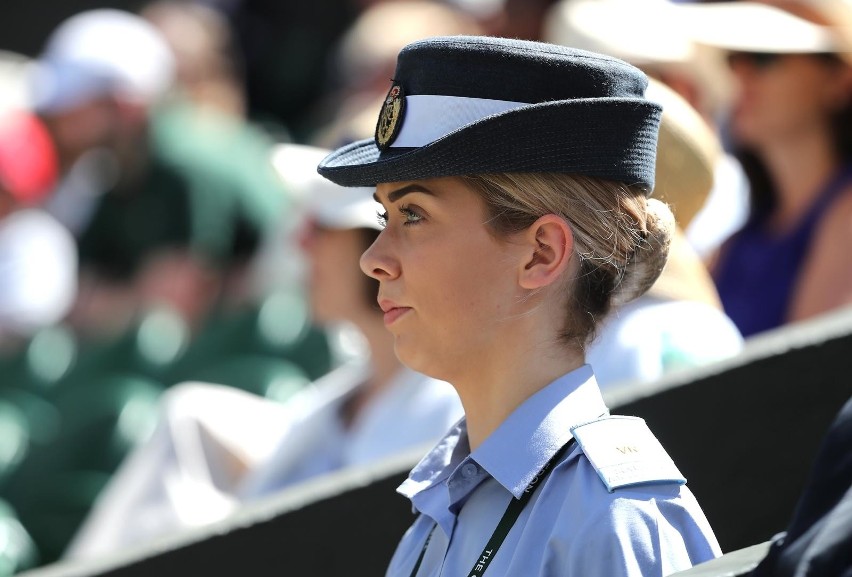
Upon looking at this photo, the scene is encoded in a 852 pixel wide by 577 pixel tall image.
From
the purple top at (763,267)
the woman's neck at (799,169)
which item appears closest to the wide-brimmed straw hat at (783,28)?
the woman's neck at (799,169)

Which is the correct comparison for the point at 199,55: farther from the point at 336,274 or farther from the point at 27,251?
the point at 336,274

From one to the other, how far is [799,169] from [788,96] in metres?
0.22

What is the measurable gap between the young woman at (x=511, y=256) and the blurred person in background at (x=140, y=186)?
13.5 feet

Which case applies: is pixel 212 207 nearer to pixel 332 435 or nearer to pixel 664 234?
pixel 332 435

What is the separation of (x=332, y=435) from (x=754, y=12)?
177cm

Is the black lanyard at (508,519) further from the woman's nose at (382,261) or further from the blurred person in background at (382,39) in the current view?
the blurred person in background at (382,39)

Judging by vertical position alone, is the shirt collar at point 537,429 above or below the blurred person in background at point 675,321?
above

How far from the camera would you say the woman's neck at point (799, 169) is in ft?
13.6

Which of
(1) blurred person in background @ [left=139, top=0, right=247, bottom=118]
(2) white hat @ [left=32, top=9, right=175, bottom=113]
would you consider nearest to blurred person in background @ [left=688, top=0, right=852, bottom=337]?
(2) white hat @ [left=32, top=9, right=175, bottom=113]

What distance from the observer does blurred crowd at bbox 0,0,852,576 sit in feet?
13.0

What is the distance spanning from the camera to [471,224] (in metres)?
1.99

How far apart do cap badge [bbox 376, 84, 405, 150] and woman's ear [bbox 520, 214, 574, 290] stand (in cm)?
23

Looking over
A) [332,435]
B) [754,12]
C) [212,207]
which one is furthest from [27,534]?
[754,12]

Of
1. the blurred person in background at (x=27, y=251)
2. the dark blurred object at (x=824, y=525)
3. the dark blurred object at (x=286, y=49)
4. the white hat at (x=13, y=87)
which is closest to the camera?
the dark blurred object at (x=824, y=525)
